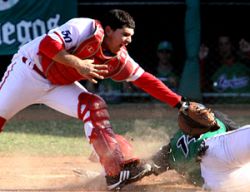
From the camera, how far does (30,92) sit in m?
5.99

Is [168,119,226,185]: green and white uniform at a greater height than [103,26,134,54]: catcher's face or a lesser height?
lesser

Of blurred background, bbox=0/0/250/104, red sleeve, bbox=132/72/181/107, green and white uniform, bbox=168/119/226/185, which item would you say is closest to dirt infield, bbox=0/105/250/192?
green and white uniform, bbox=168/119/226/185

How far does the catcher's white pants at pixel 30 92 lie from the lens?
595 centimetres

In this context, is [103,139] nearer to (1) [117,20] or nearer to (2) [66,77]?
(2) [66,77]

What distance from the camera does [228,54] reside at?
11.5m

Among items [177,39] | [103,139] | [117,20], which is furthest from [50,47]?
[177,39]

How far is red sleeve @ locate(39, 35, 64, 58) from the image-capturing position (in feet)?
18.1

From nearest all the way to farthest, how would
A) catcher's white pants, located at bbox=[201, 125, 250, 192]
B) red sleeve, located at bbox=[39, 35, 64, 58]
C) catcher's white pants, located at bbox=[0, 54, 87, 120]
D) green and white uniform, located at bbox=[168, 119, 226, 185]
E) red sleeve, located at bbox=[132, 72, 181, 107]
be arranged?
catcher's white pants, located at bbox=[201, 125, 250, 192]
red sleeve, located at bbox=[39, 35, 64, 58]
green and white uniform, located at bbox=[168, 119, 226, 185]
catcher's white pants, located at bbox=[0, 54, 87, 120]
red sleeve, located at bbox=[132, 72, 181, 107]

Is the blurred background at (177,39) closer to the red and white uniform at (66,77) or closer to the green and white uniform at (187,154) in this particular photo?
the red and white uniform at (66,77)

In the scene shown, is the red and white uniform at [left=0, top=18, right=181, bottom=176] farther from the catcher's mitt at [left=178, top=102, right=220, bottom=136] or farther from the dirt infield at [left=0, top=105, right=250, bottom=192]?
the dirt infield at [left=0, top=105, right=250, bottom=192]

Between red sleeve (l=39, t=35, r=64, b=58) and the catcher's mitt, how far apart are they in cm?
109

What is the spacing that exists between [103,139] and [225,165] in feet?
3.07

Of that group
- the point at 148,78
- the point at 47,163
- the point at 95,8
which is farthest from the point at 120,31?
the point at 95,8

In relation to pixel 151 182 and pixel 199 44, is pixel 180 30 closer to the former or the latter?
pixel 199 44
